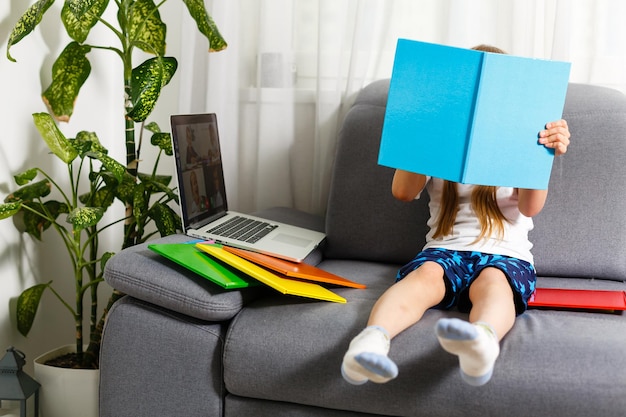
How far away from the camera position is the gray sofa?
1.27 metres

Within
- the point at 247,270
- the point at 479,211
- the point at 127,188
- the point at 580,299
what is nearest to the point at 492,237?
the point at 479,211

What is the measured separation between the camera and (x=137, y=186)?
1.87 m

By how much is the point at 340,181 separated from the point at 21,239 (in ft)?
2.95

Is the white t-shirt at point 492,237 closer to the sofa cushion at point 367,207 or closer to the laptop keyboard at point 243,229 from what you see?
the sofa cushion at point 367,207

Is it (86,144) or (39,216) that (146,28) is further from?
(39,216)

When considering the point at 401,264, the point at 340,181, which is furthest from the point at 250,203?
the point at 401,264

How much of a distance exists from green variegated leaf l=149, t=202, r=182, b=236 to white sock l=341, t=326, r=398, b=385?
77cm

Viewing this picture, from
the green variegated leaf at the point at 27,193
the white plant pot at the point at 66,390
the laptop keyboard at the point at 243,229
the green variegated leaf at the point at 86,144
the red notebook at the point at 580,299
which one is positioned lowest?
the white plant pot at the point at 66,390

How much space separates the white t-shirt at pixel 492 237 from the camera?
1.61m

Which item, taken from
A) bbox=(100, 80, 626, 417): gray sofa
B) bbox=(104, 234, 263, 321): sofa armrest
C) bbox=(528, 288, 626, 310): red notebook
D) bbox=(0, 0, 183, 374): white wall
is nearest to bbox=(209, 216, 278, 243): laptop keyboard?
bbox=(100, 80, 626, 417): gray sofa

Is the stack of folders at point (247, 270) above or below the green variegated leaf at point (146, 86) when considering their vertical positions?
below

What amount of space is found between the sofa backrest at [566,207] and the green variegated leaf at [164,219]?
0.44 m

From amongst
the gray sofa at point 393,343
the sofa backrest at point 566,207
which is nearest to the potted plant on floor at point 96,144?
the gray sofa at point 393,343

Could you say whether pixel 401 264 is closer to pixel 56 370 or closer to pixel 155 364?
pixel 155 364
